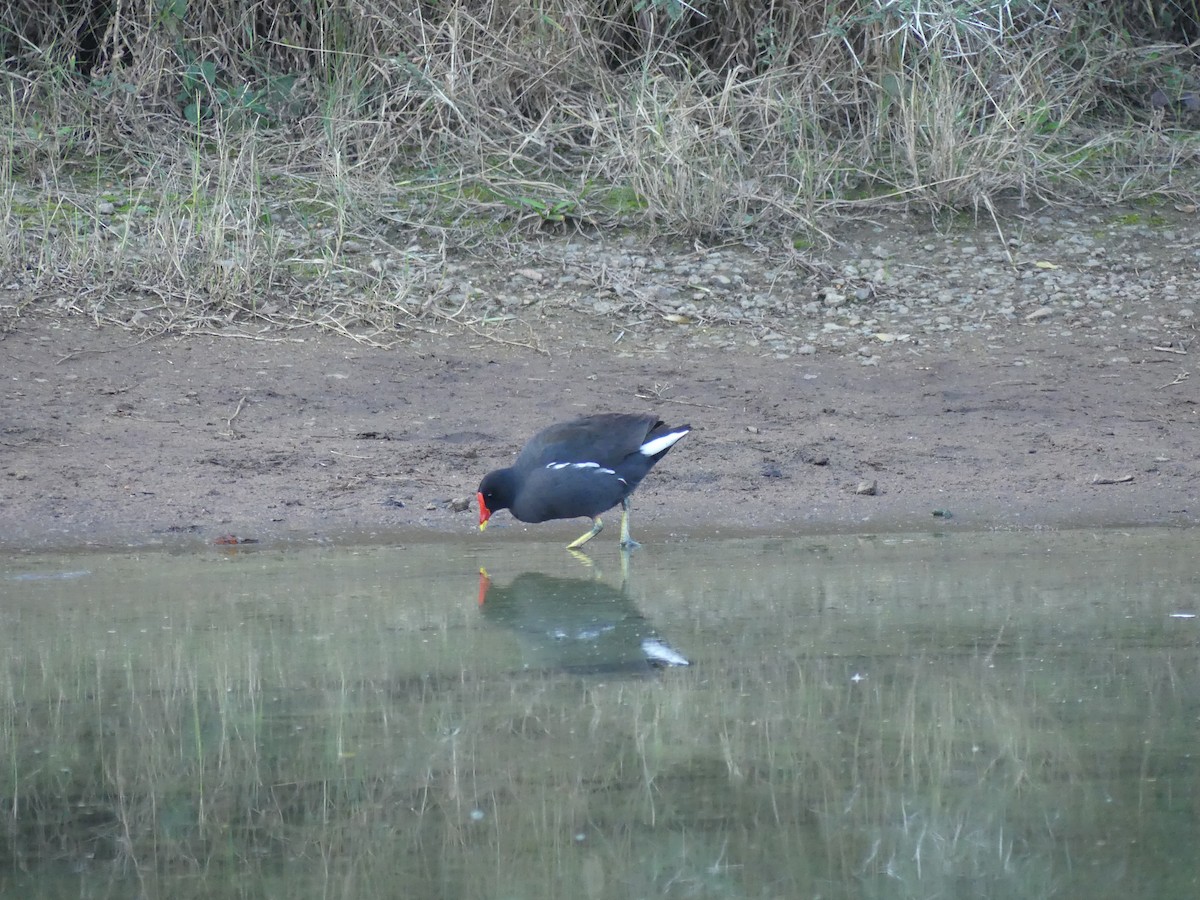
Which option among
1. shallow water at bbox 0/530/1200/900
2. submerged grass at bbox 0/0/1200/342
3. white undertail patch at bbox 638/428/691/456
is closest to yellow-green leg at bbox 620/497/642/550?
white undertail patch at bbox 638/428/691/456

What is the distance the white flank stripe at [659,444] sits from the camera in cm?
608

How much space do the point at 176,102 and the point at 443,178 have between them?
1.83m

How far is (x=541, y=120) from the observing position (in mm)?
9758

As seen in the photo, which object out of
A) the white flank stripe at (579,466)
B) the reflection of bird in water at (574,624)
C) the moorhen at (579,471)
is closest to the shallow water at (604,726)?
the reflection of bird in water at (574,624)

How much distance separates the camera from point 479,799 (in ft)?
11.1

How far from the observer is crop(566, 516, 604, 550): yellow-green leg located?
612cm

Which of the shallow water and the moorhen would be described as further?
the moorhen

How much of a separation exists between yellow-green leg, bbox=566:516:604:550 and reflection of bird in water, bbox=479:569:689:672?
0.60 meters

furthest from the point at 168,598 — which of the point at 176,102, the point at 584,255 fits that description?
the point at 176,102

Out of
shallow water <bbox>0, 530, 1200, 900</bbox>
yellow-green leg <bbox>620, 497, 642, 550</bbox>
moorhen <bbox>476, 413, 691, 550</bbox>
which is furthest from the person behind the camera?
yellow-green leg <bbox>620, 497, 642, 550</bbox>

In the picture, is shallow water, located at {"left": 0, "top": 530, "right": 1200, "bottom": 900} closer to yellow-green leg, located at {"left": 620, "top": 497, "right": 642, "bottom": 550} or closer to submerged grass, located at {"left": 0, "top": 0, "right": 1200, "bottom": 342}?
yellow-green leg, located at {"left": 620, "top": 497, "right": 642, "bottom": 550}

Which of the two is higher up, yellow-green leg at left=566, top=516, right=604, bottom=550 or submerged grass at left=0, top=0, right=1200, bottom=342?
submerged grass at left=0, top=0, right=1200, bottom=342

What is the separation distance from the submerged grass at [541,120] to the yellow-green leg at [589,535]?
8.81 feet

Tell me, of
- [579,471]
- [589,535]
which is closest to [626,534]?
[589,535]
